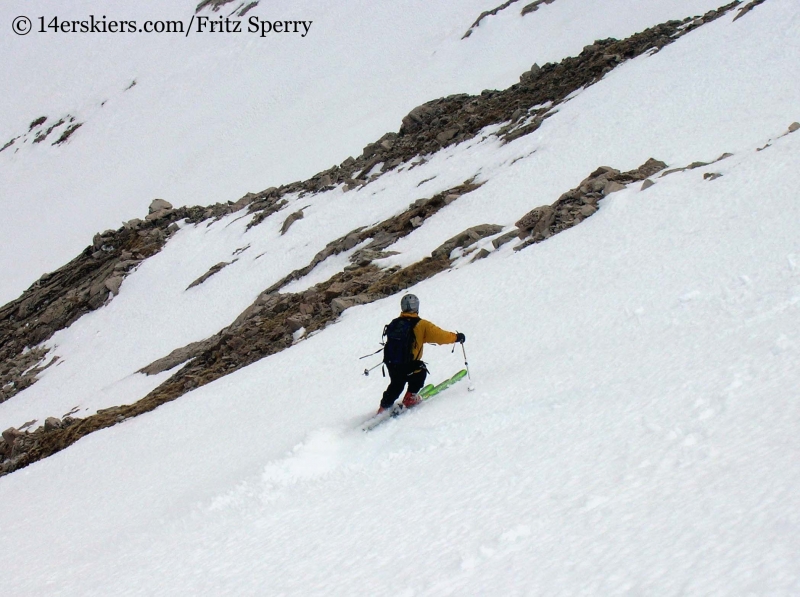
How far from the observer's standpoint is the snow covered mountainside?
15.0ft

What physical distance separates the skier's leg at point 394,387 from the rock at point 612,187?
363 inches

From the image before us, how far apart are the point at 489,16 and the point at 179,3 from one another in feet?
176

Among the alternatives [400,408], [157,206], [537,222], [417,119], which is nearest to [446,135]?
[417,119]

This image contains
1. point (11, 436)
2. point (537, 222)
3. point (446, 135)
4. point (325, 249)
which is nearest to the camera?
point (537, 222)

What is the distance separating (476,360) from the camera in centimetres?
1062

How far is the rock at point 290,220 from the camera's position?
1255 inches

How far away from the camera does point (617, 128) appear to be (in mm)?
23531

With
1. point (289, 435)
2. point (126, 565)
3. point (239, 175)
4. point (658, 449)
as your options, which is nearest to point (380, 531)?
point (658, 449)

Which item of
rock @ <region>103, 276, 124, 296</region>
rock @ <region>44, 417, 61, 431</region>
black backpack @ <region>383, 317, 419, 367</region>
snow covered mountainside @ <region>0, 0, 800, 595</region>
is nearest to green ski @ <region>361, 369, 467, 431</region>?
snow covered mountainside @ <region>0, 0, 800, 595</region>

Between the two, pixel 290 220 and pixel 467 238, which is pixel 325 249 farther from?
pixel 467 238

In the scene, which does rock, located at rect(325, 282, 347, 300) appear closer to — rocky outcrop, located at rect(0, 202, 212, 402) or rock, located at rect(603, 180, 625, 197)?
rock, located at rect(603, 180, 625, 197)

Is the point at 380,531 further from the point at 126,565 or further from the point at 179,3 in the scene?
the point at 179,3

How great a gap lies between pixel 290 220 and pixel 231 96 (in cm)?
3958

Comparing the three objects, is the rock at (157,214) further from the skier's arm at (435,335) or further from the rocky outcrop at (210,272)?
the skier's arm at (435,335)
